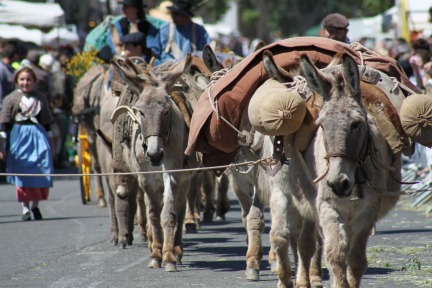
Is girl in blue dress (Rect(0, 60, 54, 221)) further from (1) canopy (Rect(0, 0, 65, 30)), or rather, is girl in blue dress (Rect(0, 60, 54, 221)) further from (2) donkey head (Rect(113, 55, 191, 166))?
(1) canopy (Rect(0, 0, 65, 30))

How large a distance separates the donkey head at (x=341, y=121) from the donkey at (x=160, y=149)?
3.09m

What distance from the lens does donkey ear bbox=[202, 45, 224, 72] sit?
11766mm

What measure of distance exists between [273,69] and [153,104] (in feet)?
7.75

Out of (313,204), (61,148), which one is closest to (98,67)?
(313,204)

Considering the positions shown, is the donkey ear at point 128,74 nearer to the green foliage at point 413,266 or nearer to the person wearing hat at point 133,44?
the person wearing hat at point 133,44

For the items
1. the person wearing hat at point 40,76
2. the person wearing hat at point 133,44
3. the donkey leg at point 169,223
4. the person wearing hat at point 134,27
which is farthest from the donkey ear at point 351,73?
the person wearing hat at point 40,76

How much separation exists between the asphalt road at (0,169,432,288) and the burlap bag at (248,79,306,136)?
2020mm

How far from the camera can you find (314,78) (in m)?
7.58

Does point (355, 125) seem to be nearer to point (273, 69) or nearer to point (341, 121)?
point (341, 121)

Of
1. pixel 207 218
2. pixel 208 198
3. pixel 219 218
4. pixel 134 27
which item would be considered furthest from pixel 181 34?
pixel 219 218

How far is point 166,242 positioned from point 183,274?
40 cm

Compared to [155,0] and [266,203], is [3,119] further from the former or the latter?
[155,0]

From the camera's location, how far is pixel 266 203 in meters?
10.0

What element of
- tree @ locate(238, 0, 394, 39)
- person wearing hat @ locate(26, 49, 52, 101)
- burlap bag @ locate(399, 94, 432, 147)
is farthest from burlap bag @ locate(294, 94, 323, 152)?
tree @ locate(238, 0, 394, 39)
